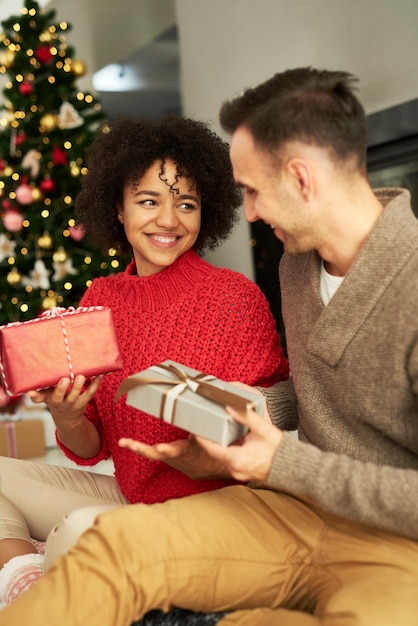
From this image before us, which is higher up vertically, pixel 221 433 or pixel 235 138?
pixel 235 138

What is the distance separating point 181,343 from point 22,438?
2494mm

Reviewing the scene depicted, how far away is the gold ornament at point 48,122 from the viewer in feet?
13.9

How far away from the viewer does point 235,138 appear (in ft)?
4.55

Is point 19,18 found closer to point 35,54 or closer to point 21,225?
point 35,54

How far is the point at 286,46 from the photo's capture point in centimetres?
395

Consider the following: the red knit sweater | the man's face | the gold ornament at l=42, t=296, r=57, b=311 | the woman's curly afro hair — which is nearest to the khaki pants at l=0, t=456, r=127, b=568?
the red knit sweater

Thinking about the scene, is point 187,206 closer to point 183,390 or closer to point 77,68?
point 183,390

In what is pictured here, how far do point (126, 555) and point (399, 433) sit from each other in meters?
0.52

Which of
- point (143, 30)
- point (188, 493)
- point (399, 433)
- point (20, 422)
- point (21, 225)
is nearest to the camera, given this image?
point (399, 433)

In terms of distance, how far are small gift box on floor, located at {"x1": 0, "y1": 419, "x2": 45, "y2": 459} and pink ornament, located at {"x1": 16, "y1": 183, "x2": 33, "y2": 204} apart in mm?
1278

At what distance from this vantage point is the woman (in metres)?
1.71

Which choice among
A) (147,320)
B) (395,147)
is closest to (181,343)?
(147,320)

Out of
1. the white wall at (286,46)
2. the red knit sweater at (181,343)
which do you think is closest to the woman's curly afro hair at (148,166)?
the red knit sweater at (181,343)

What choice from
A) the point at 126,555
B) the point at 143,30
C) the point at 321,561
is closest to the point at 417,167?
the point at 321,561
